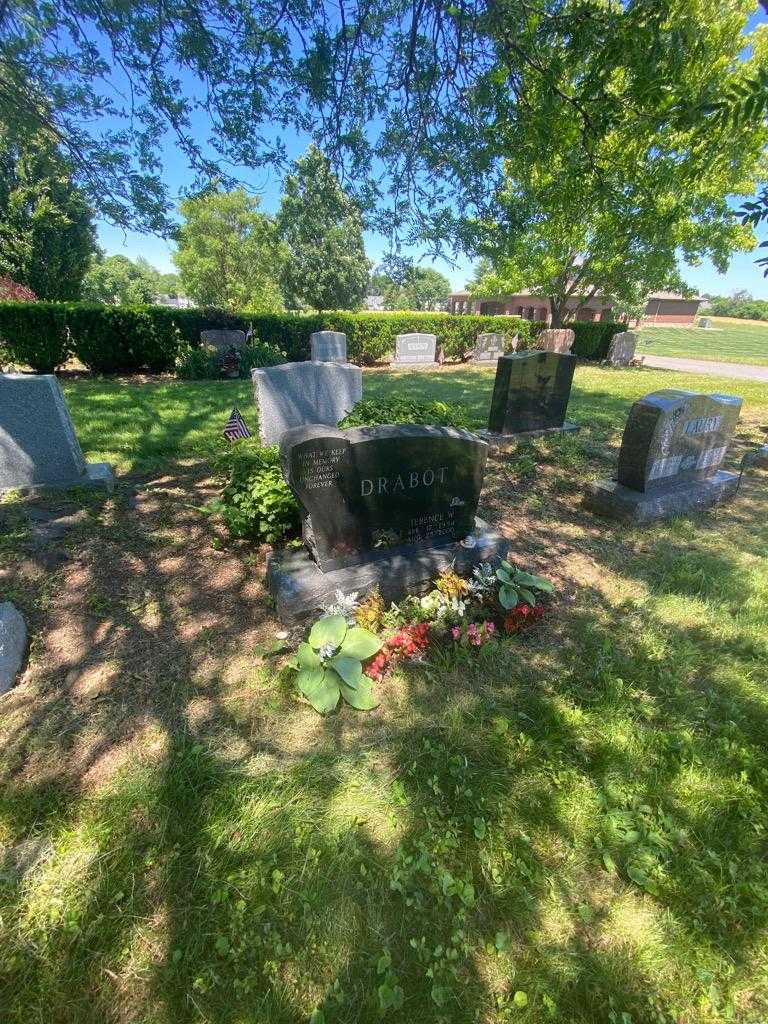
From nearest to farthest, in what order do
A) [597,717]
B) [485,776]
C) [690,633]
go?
[485,776]
[597,717]
[690,633]

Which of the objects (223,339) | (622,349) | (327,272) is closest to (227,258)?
(327,272)

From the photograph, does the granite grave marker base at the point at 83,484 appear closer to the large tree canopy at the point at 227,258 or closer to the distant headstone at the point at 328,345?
the distant headstone at the point at 328,345

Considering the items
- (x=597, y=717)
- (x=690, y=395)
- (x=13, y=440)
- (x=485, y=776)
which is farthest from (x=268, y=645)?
(x=690, y=395)

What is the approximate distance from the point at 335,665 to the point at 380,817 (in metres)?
0.81

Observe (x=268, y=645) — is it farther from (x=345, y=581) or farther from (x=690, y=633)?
(x=690, y=633)

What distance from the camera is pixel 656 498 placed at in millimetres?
4770

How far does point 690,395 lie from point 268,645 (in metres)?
4.88

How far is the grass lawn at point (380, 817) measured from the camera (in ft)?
4.88

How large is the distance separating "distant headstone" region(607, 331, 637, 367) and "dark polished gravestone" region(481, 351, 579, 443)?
13.3 m

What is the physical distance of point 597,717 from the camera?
7.99 feet

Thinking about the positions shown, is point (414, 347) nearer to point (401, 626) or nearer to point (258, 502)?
point (258, 502)

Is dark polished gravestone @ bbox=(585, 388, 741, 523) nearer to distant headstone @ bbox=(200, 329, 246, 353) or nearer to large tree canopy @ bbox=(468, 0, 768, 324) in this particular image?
large tree canopy @ bbox=(468, 0, 768, 324)

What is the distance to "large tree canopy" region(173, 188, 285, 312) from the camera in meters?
29.9

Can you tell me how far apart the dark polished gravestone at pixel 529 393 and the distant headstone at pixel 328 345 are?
237 inches
